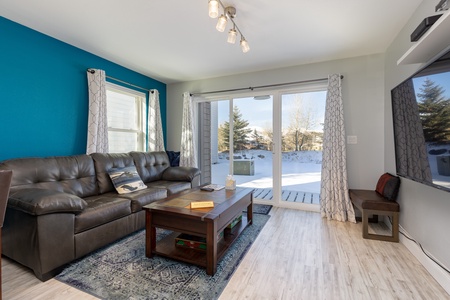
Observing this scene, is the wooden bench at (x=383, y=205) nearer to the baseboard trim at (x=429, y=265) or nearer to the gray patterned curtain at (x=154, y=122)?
the baseboard trim at (x=429, y=265)

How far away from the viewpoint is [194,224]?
5.80 ft

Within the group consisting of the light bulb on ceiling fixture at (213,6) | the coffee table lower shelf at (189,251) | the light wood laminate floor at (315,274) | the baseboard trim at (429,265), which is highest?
the light bulb on ceiling fixture at (213,6)

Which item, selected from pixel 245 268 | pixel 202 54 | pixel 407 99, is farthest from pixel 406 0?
pixel 245 268

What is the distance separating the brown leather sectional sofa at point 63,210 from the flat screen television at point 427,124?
2.70 metres

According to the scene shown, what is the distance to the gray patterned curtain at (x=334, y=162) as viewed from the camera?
3020 millimetres

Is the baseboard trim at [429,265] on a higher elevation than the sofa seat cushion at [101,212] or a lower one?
lower

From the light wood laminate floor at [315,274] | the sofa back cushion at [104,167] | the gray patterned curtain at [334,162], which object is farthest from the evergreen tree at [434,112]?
the sofa back cushion at [104,167]

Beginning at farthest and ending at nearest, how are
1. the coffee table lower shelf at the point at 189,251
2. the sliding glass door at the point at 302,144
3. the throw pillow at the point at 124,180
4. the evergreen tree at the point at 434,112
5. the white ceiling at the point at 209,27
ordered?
the sliding glass door at the point at 302,144, the throw pillow at the point at 124,180, the white ceiling at the point at 209,27, the coffee table lower shelf at the point at 189,251, the evergreen tree at the point at 434,112

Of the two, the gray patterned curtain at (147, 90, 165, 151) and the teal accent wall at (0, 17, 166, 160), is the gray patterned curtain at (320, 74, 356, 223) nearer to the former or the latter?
the gray patterned curtain at (147, 90, 165, 151)

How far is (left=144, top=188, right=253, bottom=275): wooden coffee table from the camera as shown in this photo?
5.56ft

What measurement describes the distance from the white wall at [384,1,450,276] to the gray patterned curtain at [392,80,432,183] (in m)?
0.24

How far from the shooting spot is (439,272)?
165 cm

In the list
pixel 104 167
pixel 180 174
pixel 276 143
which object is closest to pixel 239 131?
pixel 276 143

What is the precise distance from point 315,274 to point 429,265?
0.99 meters
